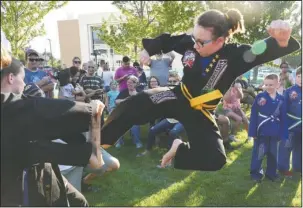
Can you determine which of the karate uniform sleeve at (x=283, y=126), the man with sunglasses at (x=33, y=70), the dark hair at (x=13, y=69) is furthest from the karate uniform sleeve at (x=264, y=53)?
the man with sunglasses at (x=33, y=70)

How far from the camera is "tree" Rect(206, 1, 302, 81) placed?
1390 cm

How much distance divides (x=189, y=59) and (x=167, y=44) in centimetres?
28

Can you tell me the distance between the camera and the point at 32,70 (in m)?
5.51

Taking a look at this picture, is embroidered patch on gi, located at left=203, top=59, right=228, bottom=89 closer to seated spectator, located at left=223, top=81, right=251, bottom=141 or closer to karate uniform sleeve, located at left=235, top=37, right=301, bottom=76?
karate uniform sleeve, located at left=235, top=37, right=301, bottom=76

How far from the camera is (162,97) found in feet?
9.68

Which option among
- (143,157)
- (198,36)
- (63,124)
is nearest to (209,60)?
(198,36)

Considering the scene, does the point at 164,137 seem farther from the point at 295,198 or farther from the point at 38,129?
the point at 38,129

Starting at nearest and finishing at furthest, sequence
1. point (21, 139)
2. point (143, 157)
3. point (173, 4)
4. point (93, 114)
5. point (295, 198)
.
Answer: point (21, 139)
point (93, 114)
point (295, 198)
point (143, 157)
point (173, 4)

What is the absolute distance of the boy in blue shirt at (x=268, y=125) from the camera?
5500mm

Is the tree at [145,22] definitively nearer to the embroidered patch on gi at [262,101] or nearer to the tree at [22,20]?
the tree at [22,20]

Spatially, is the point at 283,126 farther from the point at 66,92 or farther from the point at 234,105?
the point at 66,92

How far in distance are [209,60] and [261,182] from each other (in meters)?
3.44

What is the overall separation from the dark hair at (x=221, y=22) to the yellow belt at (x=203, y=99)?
19.0 inches

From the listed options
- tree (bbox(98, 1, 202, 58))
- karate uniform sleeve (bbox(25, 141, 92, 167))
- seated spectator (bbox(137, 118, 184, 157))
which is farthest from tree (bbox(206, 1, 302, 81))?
karate uniform sleeve (bbox(25, 141, 92, 167))
